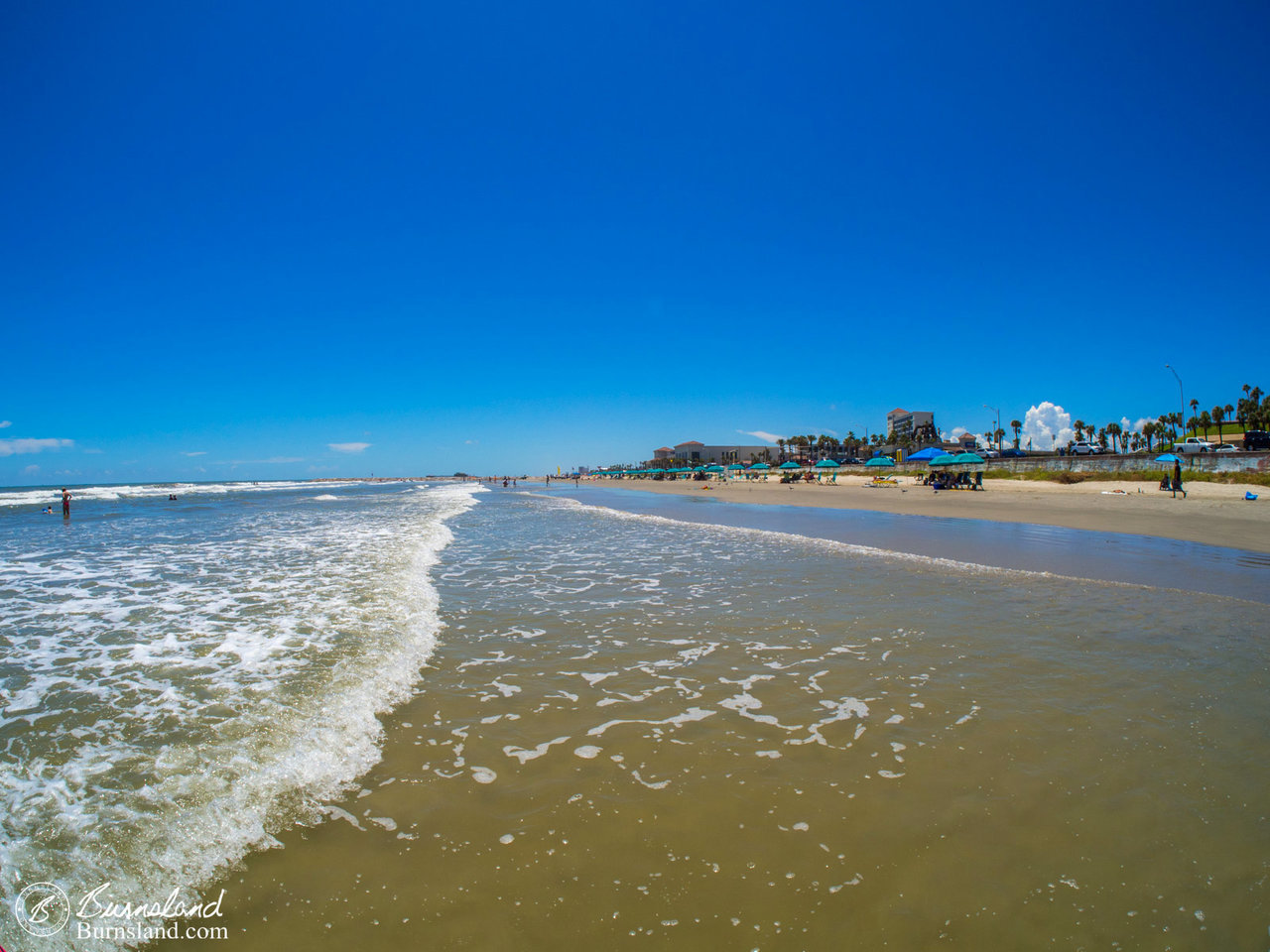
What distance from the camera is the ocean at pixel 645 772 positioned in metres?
2.72

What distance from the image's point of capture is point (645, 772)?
399 cm

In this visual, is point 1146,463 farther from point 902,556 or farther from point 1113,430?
point 1113,430

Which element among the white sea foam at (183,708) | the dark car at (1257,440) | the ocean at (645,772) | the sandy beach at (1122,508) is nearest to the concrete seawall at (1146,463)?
the sandy beach at (1122,508)

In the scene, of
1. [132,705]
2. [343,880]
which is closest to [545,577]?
[132,705]

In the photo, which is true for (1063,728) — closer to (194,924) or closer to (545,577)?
(194,924)

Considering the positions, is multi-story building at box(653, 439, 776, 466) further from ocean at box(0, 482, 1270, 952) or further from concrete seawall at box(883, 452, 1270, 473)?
ocean at box(0, 482, 1270, 952)

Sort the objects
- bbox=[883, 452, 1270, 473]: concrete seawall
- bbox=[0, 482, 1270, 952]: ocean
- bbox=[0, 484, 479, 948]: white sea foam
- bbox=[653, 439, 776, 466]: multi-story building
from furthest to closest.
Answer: bbox=[653, 439, 776, 466]: multi-story building, bbox=[883, 452, 1270, 473]: concrete seawall, bbox=[0, 484, 479, 948]: white sea foam, bbox=[0, 482, 1270, 952]: ocean

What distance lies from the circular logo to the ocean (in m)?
0.03

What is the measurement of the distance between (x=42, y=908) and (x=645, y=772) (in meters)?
3.31

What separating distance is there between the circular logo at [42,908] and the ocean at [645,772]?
0.03 m

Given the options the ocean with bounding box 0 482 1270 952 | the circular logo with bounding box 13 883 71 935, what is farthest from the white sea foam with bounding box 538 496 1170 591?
the circular logo with bounding box 13 883 71 935

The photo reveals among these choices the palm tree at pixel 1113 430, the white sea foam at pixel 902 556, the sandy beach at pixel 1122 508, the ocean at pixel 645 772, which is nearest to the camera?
the ocean at pixel 645 772

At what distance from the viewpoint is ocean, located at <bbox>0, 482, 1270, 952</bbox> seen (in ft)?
8.91

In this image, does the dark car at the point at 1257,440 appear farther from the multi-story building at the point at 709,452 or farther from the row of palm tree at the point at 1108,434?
the multi-story building at the point at 709,452
